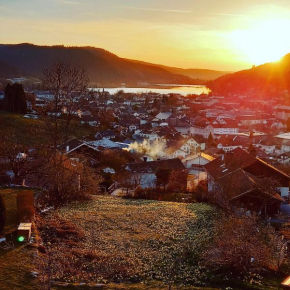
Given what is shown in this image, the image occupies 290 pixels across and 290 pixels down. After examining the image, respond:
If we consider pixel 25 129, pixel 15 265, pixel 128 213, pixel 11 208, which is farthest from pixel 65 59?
pixel 15 265

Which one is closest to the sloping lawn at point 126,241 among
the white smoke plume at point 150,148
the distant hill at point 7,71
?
the white smoke plume at point 150,148

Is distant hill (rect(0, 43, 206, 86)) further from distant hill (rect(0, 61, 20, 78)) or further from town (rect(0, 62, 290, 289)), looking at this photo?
town (rect(0, 62, 290, 289))

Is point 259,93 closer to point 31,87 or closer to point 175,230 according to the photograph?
point 31,87

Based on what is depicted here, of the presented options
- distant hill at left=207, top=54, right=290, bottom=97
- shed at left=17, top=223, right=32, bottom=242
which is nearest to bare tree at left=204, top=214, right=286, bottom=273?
shed at left=17, top=223, right=32, bottom=242

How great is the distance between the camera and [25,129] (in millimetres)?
39562

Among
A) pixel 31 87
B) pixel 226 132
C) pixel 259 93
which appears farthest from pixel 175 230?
pixel 259 93

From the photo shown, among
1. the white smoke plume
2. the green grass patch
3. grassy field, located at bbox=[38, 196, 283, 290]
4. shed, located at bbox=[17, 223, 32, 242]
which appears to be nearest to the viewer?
grassy field, located at bbox=[38, 196, 283, 290]

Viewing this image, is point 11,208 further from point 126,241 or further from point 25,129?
point 25,129

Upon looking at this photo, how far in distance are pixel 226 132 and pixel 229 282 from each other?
177 ft

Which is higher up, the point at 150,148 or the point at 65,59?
the point at 65,59

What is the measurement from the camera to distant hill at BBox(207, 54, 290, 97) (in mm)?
124250

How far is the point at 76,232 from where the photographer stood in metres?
9.70

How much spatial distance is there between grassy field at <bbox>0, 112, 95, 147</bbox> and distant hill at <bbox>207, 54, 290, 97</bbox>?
90549 mm

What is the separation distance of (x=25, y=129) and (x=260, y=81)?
111245 millimetres
